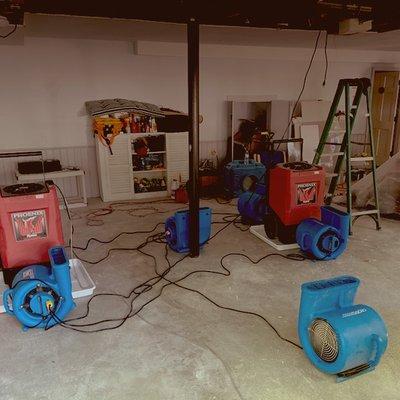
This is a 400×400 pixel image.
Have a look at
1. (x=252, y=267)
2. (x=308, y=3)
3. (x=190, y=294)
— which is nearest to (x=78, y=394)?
(x=190, y=294)

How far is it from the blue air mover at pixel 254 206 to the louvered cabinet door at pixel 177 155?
1.76 m

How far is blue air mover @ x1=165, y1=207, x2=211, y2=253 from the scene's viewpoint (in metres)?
3.73

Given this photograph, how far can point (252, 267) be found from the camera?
3570 mm

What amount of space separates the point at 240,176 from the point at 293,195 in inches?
88.4

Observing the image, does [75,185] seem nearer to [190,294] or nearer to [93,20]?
[93,20]

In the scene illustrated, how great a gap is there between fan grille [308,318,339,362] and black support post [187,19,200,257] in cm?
175

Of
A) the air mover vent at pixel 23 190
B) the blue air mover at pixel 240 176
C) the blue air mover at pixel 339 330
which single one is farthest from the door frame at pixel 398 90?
the air mover vent at pixel 23 190

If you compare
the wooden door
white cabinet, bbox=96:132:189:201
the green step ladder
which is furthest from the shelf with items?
the wooden door

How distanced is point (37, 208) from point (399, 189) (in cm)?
442

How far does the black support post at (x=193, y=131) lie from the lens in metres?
3.32

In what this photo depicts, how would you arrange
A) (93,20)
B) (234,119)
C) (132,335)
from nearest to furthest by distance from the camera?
(132,335) → (93,20) → (234,119)

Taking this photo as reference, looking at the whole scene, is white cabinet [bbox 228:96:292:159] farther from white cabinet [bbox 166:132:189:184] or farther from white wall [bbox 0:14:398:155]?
white cabinet [bbox 166:132:189:184]

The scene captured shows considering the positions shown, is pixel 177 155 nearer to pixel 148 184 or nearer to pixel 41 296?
pixel 148 184

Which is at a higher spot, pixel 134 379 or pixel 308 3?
pixel 308 3
